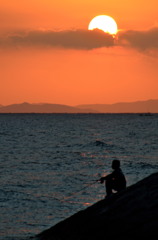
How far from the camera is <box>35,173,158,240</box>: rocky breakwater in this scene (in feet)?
36.5

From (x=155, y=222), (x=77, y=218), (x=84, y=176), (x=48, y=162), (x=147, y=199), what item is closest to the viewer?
(x=155, y=222)

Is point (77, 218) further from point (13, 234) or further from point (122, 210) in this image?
point (13, 234)

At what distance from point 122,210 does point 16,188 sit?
15818 mm

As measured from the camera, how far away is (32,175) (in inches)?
1340

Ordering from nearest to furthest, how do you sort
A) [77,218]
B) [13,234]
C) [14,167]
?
[77,218] < [13,234] < [14,167]

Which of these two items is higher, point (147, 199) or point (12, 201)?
point (147, 199)

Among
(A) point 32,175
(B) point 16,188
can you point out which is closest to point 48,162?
(A) point 32,175

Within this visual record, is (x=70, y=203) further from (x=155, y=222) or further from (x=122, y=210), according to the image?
(x=155, y=222)

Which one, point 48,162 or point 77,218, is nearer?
point 77,218

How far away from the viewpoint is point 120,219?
11906 millimetres

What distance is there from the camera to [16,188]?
2741 centimetres

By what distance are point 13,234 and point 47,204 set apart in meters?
5.58

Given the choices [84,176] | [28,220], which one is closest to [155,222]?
[28,220]

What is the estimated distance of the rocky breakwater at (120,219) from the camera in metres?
11.1
